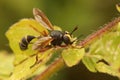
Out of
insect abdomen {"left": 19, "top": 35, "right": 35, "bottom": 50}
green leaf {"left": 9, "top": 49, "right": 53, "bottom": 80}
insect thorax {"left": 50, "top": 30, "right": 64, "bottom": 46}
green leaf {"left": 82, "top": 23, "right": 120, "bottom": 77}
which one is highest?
insect abdomen {"left": 19, "top": 35, "right": 35, "bottom": 50}

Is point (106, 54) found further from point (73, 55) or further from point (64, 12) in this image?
point (64, 12)

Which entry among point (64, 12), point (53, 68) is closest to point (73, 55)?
point (53, 68)

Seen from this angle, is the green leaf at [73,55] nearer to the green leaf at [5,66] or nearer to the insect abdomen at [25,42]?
the insect abdomen at [25,42]

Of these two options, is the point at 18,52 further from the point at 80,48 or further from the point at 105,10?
the point at 105,10

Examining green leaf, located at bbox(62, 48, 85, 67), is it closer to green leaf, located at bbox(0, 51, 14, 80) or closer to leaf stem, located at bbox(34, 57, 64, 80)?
leaf stem, located at bbox(34, 57, 64, 80)

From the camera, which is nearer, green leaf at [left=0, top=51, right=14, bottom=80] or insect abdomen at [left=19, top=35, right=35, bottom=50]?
insect abdomen at [left=19, top=35, right=35, bottom=50]

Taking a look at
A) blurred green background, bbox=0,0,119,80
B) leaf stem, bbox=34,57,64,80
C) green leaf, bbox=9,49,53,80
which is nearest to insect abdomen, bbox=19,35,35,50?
green leaf, bbox=9,49,53,80
